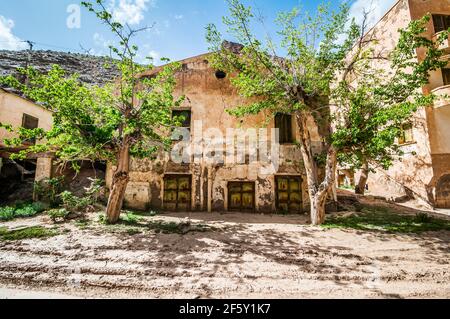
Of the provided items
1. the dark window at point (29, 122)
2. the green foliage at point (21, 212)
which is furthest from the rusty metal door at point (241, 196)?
the dark window at point (29, 122)

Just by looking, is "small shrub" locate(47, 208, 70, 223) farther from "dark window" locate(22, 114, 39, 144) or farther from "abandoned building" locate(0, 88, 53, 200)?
"dark window" locate(22, 114, 39, 144)

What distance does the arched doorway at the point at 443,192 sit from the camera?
1148cm

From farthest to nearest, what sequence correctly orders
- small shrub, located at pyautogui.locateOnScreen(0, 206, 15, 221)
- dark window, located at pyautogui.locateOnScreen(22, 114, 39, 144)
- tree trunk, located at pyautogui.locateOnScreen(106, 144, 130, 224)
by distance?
dark window, located at pyautogui.locateOnScreen(22, 114, 39, 144) < small shrub, located at pyautogui.locateOnScreen(0, 206, 15, 221) < tree trunk, located at pyautogui.locateOnScreen(106, 144, 130, 224)

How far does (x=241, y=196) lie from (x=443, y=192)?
10978mm

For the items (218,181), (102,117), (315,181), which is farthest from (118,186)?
(315,181)

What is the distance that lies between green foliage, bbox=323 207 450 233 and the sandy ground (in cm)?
62

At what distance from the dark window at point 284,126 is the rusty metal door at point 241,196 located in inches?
106

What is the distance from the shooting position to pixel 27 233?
6262mm

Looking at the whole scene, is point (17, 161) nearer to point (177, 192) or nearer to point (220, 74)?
point (177, 192)

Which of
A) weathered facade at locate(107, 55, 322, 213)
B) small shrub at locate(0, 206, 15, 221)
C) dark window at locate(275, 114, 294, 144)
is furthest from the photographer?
dark window at locate(275, 114, 294, 144)

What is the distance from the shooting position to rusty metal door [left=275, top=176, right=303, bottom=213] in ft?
33.3

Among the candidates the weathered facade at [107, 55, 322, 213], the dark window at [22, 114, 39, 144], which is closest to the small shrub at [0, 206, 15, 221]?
the weathered facade at [107, 55, 322, 213]

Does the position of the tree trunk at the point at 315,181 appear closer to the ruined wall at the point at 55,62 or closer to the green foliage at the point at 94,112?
the green foliage at the point at 94,112
